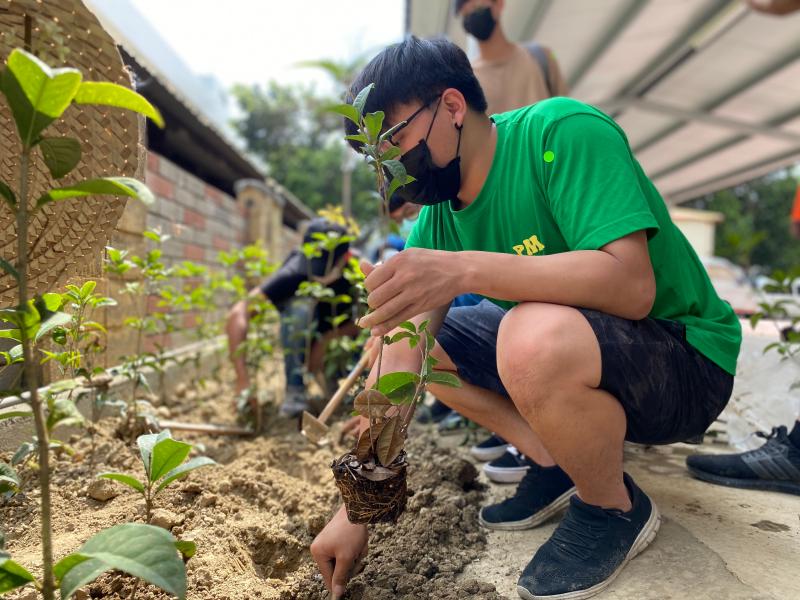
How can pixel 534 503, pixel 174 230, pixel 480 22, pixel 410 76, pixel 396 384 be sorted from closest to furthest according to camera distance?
pixel 396 384 → pixel 410 76 → pixel 534 503 → pixel 480 22 → pixel 174 230

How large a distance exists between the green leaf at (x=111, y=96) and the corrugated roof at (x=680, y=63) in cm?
424

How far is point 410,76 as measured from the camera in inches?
56.3

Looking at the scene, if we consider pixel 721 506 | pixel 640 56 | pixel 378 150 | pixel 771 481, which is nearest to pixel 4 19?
pixel 378 150

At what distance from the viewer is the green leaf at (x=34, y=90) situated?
29.6 inches

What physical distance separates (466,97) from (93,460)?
60.9 inches

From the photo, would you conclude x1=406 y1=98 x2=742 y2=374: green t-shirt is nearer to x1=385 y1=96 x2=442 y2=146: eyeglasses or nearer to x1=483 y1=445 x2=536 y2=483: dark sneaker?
x1=385 y1=96 x2=442 y2=146: eyeglasses

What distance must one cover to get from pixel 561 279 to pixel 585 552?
0.58 m

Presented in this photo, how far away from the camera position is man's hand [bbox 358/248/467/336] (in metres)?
1.14

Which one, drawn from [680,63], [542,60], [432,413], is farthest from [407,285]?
[680,63]

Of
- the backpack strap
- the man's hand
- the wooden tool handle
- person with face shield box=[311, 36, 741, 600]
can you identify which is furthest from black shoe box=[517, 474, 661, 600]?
the backpack strap

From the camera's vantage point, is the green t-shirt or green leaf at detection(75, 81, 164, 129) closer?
green leaf at detection(75, 81, 164, 129)

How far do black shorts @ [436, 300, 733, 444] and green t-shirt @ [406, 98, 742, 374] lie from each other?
2.0 inches

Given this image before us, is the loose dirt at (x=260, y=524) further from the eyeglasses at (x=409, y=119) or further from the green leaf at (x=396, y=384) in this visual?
the eyeglasses at (x=409, y=119)

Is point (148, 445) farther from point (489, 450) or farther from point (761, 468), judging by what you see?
point (761, 468)
